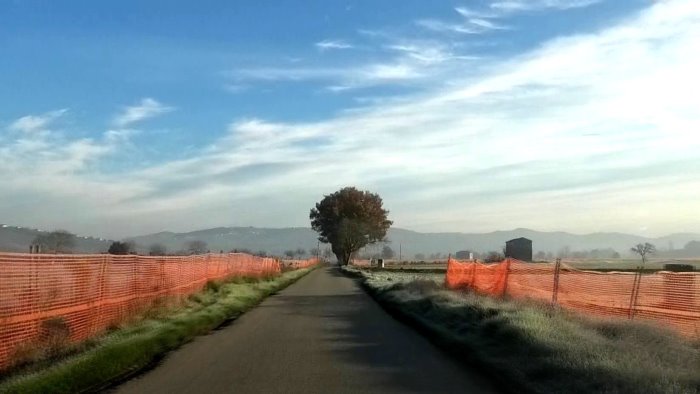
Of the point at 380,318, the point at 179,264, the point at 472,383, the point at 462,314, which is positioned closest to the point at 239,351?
the point at 472,383

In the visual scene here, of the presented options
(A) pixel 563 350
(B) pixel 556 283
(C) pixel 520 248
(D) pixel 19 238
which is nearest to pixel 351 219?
(C) pixel 520 248

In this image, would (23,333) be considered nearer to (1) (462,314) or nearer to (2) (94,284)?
(2) (94,284)

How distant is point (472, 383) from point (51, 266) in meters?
7.82

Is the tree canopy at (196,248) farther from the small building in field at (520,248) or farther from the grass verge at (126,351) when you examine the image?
the small building in field at (520,248)

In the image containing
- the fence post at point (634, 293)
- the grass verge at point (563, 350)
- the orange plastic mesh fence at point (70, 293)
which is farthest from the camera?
the fence post at point (634, 293)

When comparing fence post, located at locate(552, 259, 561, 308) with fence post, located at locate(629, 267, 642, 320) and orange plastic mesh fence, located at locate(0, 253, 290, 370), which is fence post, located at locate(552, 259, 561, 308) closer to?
fence post, located at locate(629, 267, 642, 320)

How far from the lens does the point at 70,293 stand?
551 inches

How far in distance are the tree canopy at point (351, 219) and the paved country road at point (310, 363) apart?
88.3m

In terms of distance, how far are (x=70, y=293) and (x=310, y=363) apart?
4920 millimetres

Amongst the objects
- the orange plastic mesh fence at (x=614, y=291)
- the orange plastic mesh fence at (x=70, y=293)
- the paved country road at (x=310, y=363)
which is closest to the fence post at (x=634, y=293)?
the orange plastic mesh fence at (x=614, y=291)

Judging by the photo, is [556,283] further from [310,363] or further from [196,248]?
[196,248]

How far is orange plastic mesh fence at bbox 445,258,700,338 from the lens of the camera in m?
15.6

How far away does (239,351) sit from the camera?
13969 millimetres

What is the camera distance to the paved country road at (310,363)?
33.6 ft
